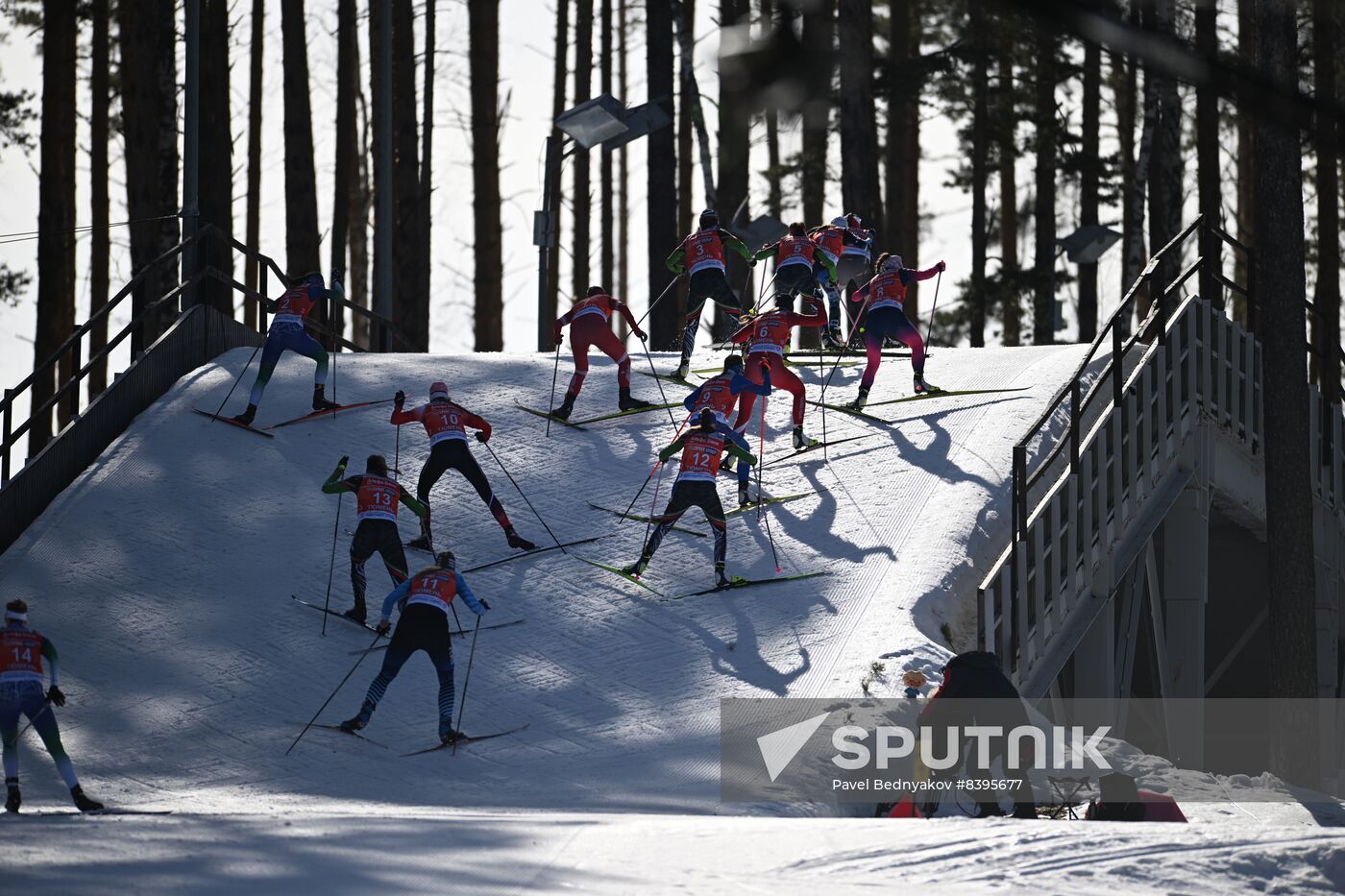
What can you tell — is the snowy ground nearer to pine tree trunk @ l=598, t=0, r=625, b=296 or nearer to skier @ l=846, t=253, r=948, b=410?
skier @ l=846, t=253, r=948, b=410

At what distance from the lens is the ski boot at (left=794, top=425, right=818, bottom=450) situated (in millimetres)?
18047

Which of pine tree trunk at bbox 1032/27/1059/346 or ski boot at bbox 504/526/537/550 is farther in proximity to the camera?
pine tree trunk at bbox 1032/27/1059/346

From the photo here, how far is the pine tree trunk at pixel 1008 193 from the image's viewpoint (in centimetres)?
3659

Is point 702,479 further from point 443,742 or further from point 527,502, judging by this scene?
point 443,742

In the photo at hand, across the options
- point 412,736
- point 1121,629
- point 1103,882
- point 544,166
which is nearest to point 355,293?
point 544,166

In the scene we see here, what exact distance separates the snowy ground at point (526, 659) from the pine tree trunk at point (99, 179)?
45.1ft

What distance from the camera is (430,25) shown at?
38094 millimetres

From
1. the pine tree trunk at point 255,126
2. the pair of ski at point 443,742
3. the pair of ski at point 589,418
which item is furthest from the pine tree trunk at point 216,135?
the pair of ski at point 443,742

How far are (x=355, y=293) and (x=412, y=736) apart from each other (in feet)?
106

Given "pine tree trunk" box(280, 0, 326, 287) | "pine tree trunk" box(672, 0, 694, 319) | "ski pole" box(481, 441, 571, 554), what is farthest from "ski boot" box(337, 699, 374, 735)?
"pine tree trunk" box(672, 0, 694, 319)

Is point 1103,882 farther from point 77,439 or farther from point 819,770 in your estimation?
point 77,439

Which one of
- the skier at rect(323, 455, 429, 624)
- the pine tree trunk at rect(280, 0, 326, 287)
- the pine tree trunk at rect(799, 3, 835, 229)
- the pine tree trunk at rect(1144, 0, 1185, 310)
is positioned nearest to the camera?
the pine tree trunk at rect(799, 3, 835, 229)

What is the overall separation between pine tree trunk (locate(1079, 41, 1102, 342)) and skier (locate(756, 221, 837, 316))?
1623 centimetres

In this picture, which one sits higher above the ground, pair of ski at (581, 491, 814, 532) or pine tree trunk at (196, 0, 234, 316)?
pine tree trunk at (196, 0, 234, 316)
